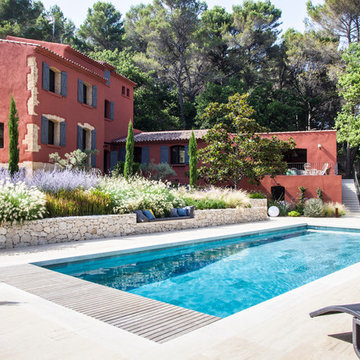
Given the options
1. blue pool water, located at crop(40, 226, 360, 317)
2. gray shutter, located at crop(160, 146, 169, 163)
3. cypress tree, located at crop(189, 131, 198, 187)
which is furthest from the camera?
gray shutter, located at crop(160, 146, 169, 163)

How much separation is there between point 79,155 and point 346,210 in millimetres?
12733

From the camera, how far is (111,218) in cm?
884

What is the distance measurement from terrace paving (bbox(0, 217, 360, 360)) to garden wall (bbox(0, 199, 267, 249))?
339 cm

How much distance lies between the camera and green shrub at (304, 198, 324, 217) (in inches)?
613

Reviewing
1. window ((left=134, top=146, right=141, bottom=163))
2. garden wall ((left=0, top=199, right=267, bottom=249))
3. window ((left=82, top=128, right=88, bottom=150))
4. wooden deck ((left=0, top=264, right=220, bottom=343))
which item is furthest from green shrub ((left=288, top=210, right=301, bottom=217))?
wooden deck ((left=0, top=264, right=220, bottom=343))

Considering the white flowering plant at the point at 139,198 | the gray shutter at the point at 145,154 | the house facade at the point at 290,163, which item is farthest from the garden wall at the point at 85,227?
the gray shutter at the point at 145,154

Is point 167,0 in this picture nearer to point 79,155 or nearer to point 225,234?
point 79,155

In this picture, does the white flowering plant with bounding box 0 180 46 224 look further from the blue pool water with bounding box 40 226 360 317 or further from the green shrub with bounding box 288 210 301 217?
the green shrub with bounding box 288 210 301 217

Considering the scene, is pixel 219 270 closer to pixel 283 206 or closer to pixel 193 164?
pixel 193 164

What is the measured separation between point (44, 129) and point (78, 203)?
21.6 ft

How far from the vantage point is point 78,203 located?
28.9ft

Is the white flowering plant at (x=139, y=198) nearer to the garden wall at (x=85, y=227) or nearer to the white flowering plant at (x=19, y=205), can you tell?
the garden wall at (x=85, y=227)

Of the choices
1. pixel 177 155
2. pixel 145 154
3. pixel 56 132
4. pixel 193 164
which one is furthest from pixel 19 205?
pixel 177 155

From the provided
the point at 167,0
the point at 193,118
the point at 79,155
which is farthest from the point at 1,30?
the point at 79,155
